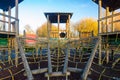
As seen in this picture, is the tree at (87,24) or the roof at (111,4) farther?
the tree at (87,24)

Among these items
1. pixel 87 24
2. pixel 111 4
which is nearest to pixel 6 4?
pixel 111 4

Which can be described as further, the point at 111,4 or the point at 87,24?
the point at 87,24

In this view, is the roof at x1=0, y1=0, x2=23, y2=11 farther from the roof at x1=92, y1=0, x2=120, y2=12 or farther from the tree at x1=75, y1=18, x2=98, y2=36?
the tree at x1=75, y1=18, x2=98, y2=36

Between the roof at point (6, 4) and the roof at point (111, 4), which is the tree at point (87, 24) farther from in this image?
the roof at point (6, 4)

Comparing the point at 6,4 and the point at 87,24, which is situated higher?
the point at 87,24

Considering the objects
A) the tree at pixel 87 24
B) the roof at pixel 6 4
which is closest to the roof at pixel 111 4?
the roof at pixel 6 4

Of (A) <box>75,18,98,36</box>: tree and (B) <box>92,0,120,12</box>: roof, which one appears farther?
(A) <box>75,18,98,36</box>: tree

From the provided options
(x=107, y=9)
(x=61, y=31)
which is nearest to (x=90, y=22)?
(x=61, y=31)

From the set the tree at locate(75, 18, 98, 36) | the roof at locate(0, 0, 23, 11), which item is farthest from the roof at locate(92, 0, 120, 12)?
the tree at locate(75, 18, 98, 36)

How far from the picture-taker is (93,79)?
6008 mm

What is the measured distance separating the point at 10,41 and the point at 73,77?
5231 millimetres

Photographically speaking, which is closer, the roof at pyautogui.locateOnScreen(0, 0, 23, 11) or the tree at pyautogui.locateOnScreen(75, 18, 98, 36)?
the roof at pyautogui.locateOnScreen(0, 0, 23, 11)

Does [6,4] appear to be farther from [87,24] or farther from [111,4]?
[87,24]

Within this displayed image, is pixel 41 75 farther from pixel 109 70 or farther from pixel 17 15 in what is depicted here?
pixel 17 15
